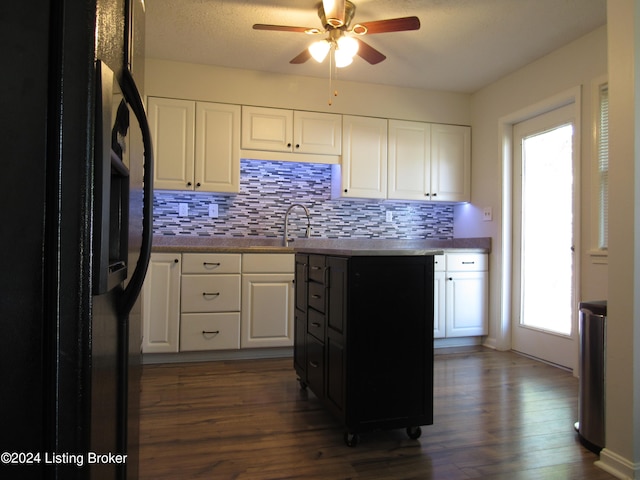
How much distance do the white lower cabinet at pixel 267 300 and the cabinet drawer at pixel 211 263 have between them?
0.27 ft

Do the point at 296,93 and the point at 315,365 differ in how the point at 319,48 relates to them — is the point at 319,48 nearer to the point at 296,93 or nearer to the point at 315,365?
the point at 296,93

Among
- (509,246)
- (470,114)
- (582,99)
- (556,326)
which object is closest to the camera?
(582,99)

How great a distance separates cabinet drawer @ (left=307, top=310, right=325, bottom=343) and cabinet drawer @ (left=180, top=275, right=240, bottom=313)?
1.09 m

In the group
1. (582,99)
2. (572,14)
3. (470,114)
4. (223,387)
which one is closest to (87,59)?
(223,387)

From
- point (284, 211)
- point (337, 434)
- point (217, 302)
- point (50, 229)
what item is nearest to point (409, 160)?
point (284, 211)

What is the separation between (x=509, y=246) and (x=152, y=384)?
10.1 ft

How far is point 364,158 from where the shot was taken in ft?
12.8

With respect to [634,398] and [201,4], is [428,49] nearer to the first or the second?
[201,4]

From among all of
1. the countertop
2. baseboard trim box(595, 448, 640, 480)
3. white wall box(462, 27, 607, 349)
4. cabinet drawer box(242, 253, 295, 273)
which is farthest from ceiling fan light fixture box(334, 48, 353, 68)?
baseboard trim box(595, 448, 640, 480)

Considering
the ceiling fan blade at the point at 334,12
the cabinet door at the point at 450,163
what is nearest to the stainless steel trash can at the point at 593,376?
the ceiling fan blade at the point at 334,12

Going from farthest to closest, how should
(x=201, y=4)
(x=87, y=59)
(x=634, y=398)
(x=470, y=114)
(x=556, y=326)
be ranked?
(x=470, y=114) → (x=556, y=326) → (x=201, y=4) → (x=634, y=398) → (x=87, y=59)

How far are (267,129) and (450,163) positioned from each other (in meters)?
1.84

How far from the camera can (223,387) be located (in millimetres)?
2672

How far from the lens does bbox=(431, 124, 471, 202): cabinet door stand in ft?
13.5
